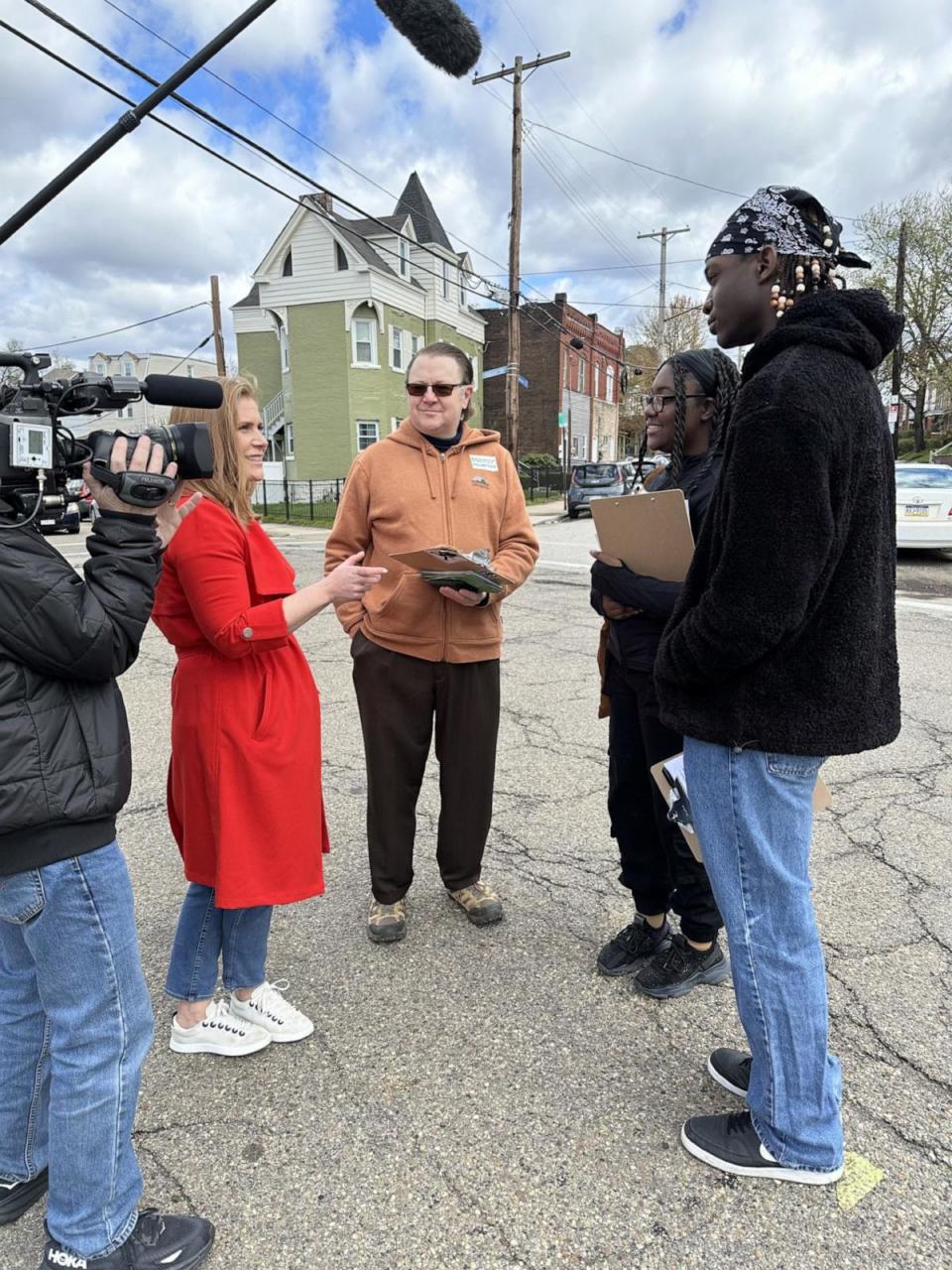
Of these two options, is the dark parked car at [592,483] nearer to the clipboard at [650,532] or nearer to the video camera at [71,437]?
the clipboard at [650,532]

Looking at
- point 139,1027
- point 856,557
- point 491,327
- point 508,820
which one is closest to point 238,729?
point 139,1027

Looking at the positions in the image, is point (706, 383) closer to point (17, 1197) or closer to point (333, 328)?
point (17, 1197)

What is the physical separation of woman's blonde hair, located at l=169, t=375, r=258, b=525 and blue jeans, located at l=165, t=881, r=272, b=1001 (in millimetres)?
1106

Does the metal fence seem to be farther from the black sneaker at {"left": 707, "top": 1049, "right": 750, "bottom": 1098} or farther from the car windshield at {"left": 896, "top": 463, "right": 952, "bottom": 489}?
the black sneaker at {"left": 707, "top": 1049, "right": 750, "bottom": 1098}

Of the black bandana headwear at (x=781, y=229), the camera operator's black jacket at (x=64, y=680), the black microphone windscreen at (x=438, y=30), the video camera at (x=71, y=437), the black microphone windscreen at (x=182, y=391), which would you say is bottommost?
the camera operator's black jacket at (x=64, y=680)

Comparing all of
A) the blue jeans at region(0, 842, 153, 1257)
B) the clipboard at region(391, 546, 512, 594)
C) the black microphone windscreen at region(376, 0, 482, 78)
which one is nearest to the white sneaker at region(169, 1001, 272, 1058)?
the blue jeans at region(0, 842, 153, 1257)

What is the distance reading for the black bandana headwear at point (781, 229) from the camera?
1.69 meters

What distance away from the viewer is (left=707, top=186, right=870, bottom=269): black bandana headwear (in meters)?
1.69

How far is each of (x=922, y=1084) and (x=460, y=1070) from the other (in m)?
1.27

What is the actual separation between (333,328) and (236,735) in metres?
27.5

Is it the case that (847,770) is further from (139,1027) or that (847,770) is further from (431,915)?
(139,1027)

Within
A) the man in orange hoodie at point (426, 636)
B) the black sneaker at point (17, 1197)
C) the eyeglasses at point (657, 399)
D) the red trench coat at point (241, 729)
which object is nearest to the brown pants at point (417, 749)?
the man in orange hoodie at point (426, 636)

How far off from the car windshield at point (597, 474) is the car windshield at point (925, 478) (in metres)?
11.1

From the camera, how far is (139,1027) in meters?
1.64
